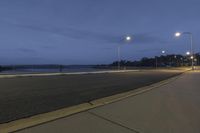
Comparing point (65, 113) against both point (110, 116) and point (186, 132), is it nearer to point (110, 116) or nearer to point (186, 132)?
point (110, 116)

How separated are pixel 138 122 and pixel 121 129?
0.82 meters

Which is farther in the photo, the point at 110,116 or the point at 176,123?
the point at 110,116

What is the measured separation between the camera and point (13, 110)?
756 centimetres

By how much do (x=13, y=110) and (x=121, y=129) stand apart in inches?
133

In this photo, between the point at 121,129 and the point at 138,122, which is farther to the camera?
the point at 138,122

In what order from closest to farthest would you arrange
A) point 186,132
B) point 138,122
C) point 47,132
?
1. point 47,132
2. point 186,132
3. point 138,122

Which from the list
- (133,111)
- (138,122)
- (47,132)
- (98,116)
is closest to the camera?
(47,132)

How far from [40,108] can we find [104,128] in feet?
8.97

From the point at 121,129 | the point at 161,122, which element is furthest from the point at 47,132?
the point at 161,122

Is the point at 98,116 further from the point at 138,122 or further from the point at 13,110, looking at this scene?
the point at 13,110

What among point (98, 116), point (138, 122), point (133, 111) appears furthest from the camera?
point (133, 111)

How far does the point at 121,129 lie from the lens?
5.94m

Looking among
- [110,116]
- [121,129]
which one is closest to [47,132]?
[121,129]

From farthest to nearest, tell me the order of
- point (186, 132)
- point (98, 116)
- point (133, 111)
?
1. point (133, 111)
2. point (98, 116)
3. point (186, 132)
